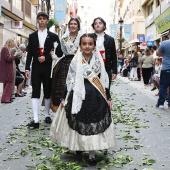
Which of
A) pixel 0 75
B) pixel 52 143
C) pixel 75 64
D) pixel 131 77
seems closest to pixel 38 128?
pixel 52 143

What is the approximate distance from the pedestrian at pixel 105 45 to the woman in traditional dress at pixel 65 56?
0.36m

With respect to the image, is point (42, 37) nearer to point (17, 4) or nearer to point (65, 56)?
point (65, 56)

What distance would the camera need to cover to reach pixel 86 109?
4.63m

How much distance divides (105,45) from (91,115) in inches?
91.2

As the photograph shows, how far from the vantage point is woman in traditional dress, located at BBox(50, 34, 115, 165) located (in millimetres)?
4539

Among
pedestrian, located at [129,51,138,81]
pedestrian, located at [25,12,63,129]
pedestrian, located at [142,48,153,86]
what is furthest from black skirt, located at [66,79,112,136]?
pedestrian, located at [129,51,138,81]

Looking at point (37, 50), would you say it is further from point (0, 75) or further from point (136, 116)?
point (0, 75)

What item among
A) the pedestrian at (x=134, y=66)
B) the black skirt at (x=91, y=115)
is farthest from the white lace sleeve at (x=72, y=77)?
the pedestrian at (x=134, y=66)

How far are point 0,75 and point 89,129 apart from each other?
7.27 meters

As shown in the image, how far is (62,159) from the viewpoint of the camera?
4.91 m

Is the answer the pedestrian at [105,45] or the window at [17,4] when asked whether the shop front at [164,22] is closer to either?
the window at [17,4]

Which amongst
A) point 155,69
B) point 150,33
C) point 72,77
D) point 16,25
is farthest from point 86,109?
point 150,33

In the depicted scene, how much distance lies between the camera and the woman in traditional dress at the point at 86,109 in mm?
4539

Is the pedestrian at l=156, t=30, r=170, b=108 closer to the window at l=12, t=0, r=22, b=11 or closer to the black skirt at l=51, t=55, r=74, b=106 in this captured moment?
the black skirt at l=51, t=55, r=74, b=106
